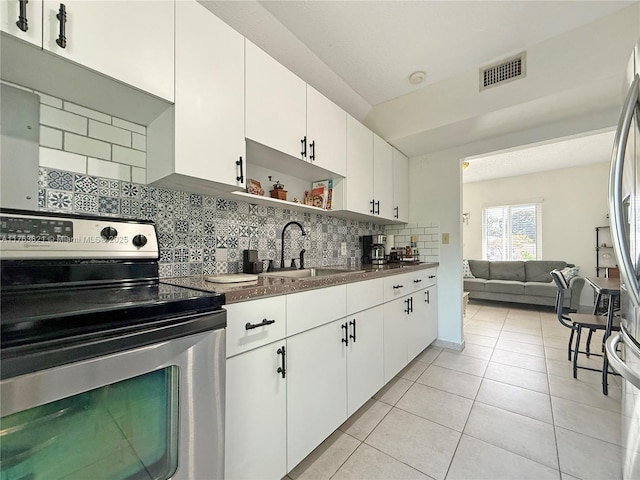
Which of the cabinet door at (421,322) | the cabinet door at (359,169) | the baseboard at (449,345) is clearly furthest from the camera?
the baseboard at (449,345)

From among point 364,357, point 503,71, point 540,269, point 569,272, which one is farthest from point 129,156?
point 540,269

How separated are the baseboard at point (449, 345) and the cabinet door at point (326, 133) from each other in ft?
7.11

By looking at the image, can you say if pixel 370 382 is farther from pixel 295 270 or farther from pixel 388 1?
pixel 388 1

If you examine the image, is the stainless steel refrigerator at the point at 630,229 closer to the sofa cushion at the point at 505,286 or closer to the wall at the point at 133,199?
the wall at the point at 133,199

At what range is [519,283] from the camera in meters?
4.81

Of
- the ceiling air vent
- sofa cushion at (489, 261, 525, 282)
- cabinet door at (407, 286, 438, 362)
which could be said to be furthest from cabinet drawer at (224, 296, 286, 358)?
sofa cushion at (489, 261, 525, 282)

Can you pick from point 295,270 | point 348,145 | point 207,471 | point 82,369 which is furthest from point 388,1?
point 207,471

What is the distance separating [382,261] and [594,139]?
152 inches

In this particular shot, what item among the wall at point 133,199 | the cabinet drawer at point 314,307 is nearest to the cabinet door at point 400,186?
the wall at point 133,199

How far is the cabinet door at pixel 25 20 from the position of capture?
754 mm

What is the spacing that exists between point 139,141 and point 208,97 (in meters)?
0.41

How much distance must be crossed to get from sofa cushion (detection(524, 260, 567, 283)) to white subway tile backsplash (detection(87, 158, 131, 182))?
6.30 meters

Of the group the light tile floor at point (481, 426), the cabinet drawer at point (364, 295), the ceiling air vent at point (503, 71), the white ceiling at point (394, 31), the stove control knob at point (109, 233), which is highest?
the white ceiling at point (394, 31)

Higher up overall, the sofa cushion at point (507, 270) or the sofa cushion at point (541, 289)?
the sofa cushion at point (507, 270)
